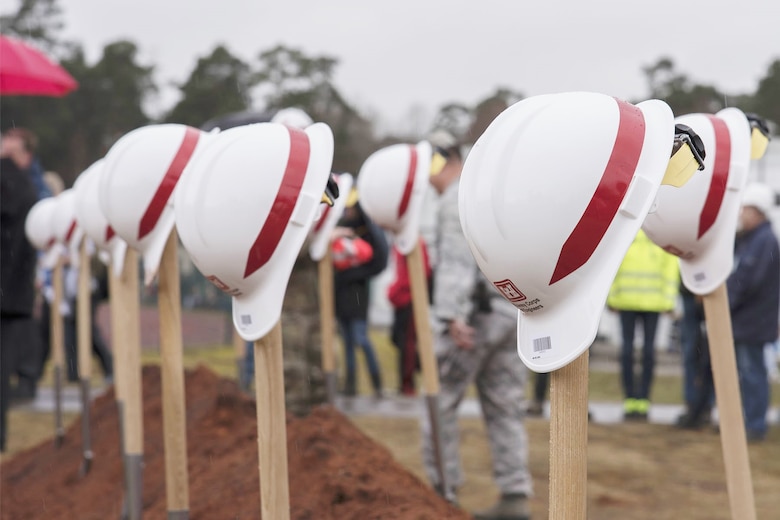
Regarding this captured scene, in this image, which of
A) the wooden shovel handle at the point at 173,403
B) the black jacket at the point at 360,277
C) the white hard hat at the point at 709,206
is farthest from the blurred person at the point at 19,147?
the white hard hat at the point at 709,206

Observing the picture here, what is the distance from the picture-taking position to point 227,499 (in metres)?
3.78

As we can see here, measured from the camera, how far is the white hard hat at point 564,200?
1.93 metres

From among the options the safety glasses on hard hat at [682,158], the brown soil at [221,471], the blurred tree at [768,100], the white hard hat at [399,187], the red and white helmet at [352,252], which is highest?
the blurred tree at [768,100]

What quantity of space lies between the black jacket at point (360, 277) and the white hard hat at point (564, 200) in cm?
535

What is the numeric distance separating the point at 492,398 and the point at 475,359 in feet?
0.86

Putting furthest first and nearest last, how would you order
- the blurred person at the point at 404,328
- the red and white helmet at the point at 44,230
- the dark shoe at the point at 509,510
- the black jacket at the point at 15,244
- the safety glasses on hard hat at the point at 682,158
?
the blurred person at the point at 404,328
the black jacket at the point at 15,244
the red and white helmet at the point at 44,230
the dark shoe at the point at 509,510
the safety glasses on hard hat at the point at 682,158

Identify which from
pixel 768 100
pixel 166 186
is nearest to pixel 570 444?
pixel 166 186

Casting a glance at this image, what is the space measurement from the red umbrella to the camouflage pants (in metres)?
4.41

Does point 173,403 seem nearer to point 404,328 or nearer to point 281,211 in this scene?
point 281,211

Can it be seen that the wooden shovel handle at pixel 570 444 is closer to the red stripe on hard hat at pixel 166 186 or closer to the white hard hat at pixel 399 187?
the red stripe on hard hat at pixel 166 186

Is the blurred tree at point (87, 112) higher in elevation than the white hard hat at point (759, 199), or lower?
higher

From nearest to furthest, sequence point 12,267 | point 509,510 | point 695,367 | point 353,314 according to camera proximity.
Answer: point 509,510
point 12,267
point 695,367
point 353,314

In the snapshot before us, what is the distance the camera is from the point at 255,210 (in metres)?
2.64

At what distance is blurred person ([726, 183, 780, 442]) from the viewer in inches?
292
